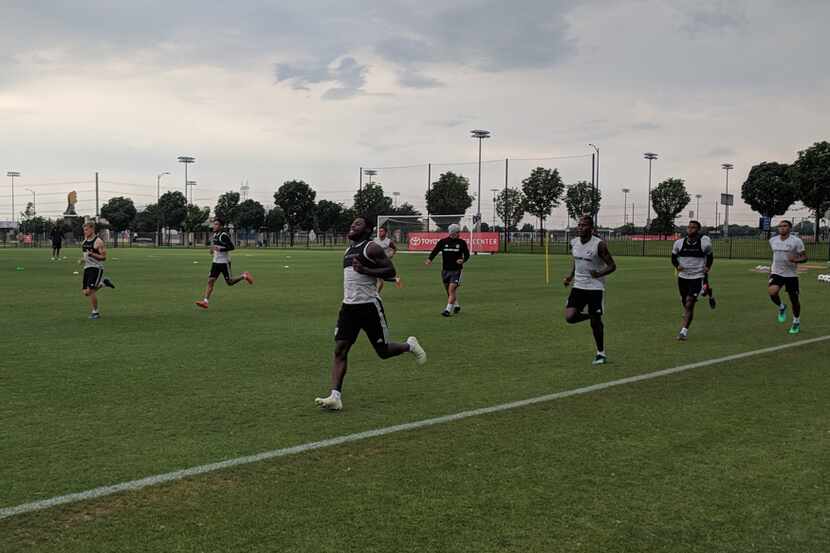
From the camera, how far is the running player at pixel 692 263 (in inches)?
463

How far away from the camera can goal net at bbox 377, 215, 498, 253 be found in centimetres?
5550

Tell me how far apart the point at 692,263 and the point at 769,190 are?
280 feet

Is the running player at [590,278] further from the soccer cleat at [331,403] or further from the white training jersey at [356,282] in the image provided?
the soccer cleat at [331,403]

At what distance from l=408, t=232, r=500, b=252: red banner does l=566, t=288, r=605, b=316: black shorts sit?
44.0 m

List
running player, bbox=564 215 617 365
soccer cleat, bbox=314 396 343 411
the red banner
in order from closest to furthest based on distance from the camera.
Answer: soccer cleat, bbox=314 396 343 411 → running player, bbox=564 215 617 365 → the red banner

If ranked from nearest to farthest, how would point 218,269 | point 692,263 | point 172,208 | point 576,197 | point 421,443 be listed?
point 421,443 < point 692,263 < point 218,269 < point 576,197 < point 172,208

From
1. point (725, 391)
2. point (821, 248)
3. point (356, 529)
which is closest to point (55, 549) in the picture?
point (356, 529)

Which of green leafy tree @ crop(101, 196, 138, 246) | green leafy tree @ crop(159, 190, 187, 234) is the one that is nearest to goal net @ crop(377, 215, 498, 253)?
green leafy tree @ crop(159, 190, 187, 234)

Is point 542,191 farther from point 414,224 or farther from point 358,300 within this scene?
point 358,300

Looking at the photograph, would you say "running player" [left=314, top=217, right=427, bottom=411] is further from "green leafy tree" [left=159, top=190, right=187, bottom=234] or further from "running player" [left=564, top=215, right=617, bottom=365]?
"green leafy tree" [left=159, top=190, right=187, bottom=234]

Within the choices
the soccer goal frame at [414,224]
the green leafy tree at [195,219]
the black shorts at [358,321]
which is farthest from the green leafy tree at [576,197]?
the black shorts at [358,321]

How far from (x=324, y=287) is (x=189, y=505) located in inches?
691

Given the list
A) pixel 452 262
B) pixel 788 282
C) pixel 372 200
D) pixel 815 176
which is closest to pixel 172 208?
pixel 372 200

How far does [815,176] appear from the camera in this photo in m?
59.4
